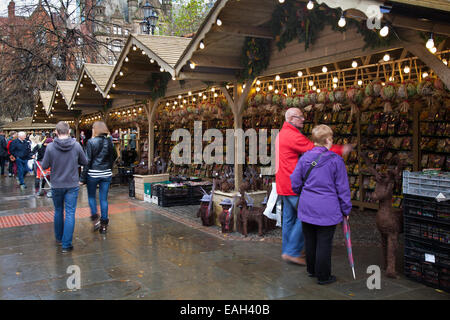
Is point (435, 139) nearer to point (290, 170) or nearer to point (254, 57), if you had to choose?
point (254, 57)

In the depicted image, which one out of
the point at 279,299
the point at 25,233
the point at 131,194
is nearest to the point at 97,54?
the point at 131,194

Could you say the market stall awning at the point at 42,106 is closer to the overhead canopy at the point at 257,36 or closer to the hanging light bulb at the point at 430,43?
the overhead canopy at the point at 257,36

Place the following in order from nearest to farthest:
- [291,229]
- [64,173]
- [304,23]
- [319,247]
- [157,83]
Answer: [319,247] → [291,229] → [64,173] → [304,23] → [157,83]

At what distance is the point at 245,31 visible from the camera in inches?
264

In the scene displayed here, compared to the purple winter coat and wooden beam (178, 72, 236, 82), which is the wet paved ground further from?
wooden beam (178, 72, 236, 82)

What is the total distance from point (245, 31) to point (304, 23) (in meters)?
0.97

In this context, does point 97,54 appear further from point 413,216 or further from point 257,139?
point 413,216

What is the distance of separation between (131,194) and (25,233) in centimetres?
443

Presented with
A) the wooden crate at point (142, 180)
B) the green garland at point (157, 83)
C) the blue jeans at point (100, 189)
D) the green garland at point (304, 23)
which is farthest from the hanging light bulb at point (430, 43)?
the wooden crate at point (142, 180)

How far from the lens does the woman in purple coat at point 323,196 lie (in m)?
4.25

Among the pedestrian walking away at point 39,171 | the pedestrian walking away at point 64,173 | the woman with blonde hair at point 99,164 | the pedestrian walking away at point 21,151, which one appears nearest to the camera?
the pedestrian walking away at point 64,173

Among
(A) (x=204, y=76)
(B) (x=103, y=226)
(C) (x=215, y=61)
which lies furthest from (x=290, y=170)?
(B) (x=103, y=226)

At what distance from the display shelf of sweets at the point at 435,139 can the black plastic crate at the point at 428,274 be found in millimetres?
3795
